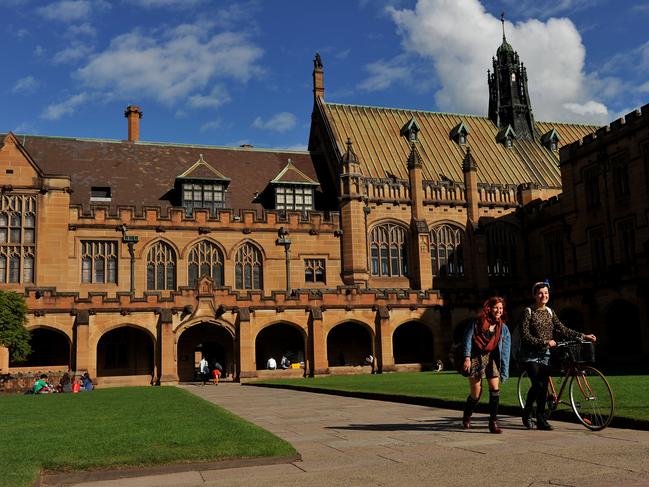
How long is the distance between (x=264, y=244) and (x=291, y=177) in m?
5.21

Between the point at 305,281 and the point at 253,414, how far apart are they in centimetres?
2850

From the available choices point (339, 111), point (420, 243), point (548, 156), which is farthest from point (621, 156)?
point (339, 111)

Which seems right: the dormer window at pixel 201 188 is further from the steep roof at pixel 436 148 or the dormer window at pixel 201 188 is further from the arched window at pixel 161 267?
the steep roof at pixel 436 148

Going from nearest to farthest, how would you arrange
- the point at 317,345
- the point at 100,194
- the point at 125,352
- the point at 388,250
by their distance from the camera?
1. the point at 317,345
2. the point at 125,352
3. the point at 100,194
4. the point at 388,250

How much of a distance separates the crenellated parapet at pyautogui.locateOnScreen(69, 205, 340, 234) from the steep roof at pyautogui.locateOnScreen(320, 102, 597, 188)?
18.6 feet

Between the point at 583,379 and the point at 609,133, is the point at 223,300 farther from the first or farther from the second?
the point at 583,379

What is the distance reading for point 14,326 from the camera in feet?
103

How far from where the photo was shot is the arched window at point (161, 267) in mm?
40969

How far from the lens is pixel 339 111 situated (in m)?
52.5

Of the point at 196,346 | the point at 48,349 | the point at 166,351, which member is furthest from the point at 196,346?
the point at 48,349

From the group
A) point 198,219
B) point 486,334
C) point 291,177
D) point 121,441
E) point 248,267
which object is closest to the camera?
point 121,441

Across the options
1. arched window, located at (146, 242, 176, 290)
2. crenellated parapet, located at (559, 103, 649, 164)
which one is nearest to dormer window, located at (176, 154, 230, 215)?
arched window, located at (146, 242, 176, 290)

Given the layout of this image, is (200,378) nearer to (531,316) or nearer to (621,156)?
(621,156)

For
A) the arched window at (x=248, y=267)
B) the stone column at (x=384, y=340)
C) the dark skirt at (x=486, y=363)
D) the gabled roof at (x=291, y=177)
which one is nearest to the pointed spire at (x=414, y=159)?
the gabled roof at (x=291, y=177)
